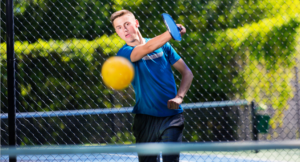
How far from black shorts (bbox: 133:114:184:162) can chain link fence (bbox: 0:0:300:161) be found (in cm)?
129

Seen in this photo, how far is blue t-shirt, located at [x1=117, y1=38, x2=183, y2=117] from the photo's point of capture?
213cm

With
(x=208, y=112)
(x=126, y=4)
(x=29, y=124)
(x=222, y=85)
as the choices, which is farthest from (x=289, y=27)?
(x=29, y=124)

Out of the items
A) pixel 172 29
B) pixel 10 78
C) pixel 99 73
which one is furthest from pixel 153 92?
pixel 99 73

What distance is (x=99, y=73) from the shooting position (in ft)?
15.8

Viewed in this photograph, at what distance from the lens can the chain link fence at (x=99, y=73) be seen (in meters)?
3.51

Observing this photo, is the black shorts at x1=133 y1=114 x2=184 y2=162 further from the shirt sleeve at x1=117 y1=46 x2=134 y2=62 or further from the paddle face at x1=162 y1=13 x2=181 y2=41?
the paddle face at x1=162 y1=13 x2=181 y2=41

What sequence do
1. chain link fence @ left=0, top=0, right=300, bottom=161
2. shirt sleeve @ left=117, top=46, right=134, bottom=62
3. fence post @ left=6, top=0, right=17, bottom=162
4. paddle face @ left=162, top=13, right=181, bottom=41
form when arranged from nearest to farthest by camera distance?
paddle face @ left=162, top=13, right=181, bottom=41 < shirt sleeve @ left=117, top=46, right=134, bottom=62 < fence post @ left=6, top=0, right=17, bottom=162 < chain link fence @ left=0, top=0, right=300, bottom=161

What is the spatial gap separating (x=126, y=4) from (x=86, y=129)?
259 cm

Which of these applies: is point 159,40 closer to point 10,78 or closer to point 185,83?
point 185,83

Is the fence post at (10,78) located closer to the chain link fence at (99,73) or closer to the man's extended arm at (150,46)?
the chain link fence at (99,73)

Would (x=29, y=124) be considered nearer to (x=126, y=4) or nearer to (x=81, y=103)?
(x=81, y=103)

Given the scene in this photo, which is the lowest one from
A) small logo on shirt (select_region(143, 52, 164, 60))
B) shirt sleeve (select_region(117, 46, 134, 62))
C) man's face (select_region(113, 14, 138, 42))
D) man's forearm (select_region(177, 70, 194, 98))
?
man's forearm (select_region(177, 70, 194, 98))

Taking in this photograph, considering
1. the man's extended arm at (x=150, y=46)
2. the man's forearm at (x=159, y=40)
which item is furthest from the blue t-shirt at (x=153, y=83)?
the man's forearm at (x=159, y=40)

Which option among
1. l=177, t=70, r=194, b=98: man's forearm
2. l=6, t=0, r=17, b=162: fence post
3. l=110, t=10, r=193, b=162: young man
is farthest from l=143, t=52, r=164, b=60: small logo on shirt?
l=6, t=0, r=17, b=162: fence post
